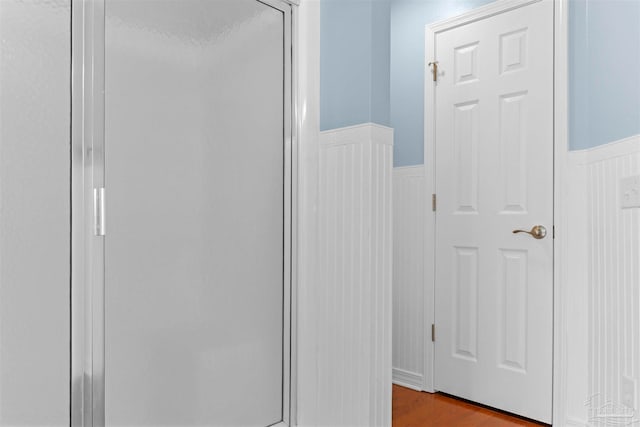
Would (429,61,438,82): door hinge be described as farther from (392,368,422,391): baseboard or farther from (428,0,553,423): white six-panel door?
(392,368,422,391): baseboard

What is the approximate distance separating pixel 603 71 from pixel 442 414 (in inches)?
69.1

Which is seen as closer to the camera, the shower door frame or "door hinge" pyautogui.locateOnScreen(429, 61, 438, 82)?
the shower door frame

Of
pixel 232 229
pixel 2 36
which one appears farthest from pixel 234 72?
pixel 2 36

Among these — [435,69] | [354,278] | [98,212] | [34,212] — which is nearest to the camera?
[34,212]

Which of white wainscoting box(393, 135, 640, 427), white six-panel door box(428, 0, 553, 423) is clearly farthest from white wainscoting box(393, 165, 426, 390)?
white wainscoting box(393, 135, 640, 427)

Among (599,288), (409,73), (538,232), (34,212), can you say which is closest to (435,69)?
(409,73)

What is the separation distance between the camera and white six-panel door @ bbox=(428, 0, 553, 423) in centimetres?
229

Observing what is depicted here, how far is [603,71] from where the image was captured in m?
2.00

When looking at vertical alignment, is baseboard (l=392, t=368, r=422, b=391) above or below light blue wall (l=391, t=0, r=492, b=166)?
below

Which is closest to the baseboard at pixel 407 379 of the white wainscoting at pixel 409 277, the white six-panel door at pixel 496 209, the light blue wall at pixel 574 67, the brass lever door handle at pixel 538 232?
the white wainscoting at pixel 409 277

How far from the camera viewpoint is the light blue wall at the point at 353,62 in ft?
6.28

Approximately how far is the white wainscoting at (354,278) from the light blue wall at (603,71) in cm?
91

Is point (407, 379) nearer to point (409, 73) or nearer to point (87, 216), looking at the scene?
point (409, 73)

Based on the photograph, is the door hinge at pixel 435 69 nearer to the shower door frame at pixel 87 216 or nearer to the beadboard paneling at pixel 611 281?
the beadboard paneling at pixel 611 281
